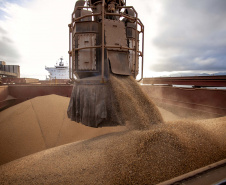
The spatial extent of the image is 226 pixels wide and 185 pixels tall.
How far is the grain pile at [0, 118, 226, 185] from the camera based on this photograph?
1.53 metres

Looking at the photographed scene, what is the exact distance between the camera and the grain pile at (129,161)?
1531 millimetres

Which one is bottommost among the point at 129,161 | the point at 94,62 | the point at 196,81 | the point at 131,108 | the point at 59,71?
the point at 129,161

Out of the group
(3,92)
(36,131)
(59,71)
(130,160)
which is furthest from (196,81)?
(59,71)

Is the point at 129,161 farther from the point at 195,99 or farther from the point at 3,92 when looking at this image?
the point at 3,92

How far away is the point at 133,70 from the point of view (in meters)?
3.62

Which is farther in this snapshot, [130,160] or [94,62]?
[94,62]

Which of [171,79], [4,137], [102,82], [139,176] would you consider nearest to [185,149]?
[139,176]

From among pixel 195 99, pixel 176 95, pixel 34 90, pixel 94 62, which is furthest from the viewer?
pixel 34 90

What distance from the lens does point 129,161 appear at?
168 cm

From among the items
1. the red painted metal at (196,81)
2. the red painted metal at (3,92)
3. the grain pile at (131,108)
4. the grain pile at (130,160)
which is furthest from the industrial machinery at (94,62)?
the red painted metal at (3,92)

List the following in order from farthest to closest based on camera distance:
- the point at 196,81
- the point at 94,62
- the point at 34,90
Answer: the point at 34,90 < the point at 196,81 < the point at 94,62

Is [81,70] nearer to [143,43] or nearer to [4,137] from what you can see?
[143,43]

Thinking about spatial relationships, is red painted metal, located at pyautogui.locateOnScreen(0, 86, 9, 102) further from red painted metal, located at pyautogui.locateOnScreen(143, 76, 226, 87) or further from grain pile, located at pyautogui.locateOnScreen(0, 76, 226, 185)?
red painted metal, located at pyautogui.locateOnScreen(143, 76, 226, 87)

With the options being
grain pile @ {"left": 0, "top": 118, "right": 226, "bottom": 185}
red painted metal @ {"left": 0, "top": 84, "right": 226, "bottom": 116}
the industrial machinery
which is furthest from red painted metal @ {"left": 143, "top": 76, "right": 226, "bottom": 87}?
the industrial machinery
